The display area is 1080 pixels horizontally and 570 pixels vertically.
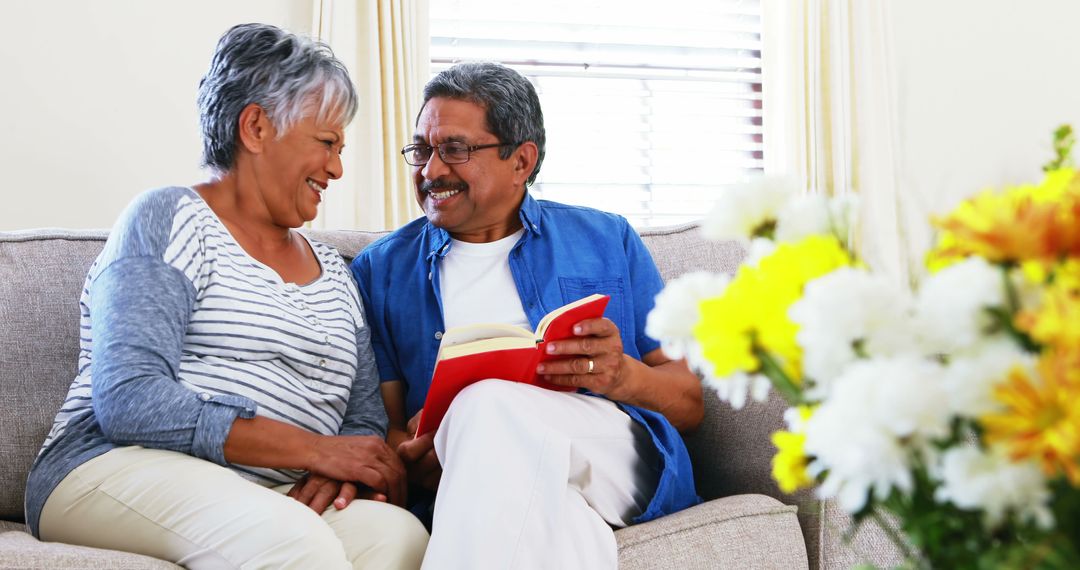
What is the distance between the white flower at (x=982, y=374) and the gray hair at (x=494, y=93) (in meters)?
1.64

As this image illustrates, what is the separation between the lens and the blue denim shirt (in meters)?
1.95

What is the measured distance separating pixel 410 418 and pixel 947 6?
274 centimetres

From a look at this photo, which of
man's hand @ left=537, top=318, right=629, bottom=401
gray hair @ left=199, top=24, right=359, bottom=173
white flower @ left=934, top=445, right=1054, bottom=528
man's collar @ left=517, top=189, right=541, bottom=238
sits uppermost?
gray hair @ left=199, top=24, right=359, bottom=173

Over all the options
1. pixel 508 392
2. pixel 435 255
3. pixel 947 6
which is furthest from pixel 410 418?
pixel 947 6

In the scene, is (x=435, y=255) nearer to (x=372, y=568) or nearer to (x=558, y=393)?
(x=558, y=393)

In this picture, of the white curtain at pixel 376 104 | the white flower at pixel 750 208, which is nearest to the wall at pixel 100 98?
the white curtain at pixel 376 104

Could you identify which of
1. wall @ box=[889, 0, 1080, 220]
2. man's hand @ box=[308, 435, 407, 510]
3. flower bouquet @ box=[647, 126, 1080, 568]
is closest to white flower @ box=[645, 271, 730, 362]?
flower bouquet @ box=[647, 126, 1080, 568]

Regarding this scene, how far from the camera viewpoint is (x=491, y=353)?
1.52m

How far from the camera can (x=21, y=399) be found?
5.65 ft

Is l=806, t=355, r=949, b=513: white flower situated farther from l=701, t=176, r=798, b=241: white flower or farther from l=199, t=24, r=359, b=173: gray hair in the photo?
l=199, t=24, r=359, b=173: gray hair

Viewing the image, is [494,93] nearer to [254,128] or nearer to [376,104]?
[254,128]

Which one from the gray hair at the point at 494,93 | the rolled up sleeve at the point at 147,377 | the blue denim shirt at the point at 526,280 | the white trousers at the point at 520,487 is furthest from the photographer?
the gray hair at the point at 494,93

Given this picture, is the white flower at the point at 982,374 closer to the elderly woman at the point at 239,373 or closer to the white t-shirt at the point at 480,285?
the elderly woman at the point at 239,373

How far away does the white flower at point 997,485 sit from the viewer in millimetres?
484
